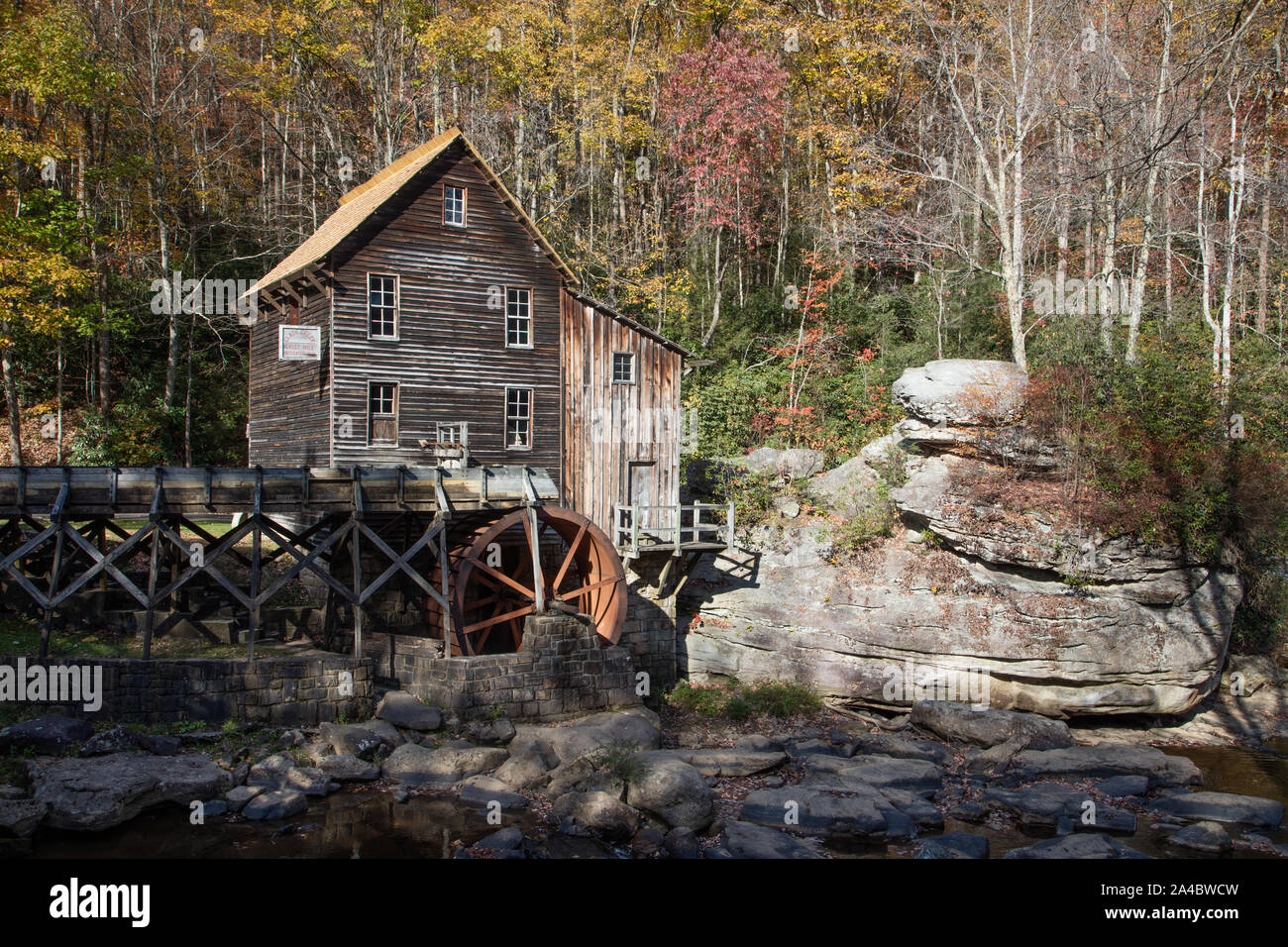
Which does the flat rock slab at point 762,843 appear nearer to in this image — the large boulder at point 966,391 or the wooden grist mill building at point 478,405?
the wooden grist mill building at point 478,405

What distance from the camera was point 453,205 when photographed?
62.6 feet

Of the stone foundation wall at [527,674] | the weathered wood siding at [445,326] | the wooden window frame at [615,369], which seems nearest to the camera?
the stone foundation wall at [527,674]

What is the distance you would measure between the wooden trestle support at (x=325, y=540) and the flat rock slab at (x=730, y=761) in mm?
3863

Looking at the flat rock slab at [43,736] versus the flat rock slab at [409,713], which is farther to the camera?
the flat rock slab at [409,713]

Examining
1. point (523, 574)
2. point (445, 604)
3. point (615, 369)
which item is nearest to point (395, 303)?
point (615, 369)

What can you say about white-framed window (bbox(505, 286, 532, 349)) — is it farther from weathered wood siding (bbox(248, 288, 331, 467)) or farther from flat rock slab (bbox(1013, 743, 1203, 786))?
flat rock slab (bbox(1013, 743, 1203, 786))

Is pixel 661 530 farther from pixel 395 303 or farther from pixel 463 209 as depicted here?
pixel 463 209

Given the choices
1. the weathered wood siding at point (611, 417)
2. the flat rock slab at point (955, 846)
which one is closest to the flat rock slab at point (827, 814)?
the flat rock slab at point (955, 846)

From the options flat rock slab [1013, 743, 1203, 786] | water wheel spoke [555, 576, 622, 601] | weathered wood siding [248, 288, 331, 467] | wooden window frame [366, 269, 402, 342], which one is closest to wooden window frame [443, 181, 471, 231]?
wooden window frame [366, 269, 402, 342]

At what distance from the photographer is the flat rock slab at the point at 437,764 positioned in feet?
39.8

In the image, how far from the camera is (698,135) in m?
28.3
